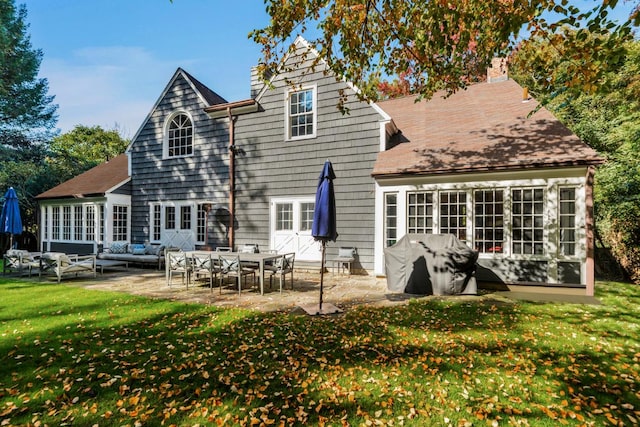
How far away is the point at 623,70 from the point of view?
12242mm

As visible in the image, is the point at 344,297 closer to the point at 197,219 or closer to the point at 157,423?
the point at 157,423

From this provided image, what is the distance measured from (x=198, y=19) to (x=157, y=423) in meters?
8.68

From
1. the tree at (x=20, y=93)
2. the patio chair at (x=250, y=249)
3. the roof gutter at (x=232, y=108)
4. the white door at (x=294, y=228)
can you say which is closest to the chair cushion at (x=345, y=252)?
the white door at (x=294, y=228)

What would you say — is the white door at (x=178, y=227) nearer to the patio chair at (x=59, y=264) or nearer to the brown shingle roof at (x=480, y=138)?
the patio chair at (x=59, y=264)

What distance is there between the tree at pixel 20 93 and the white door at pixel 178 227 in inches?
710

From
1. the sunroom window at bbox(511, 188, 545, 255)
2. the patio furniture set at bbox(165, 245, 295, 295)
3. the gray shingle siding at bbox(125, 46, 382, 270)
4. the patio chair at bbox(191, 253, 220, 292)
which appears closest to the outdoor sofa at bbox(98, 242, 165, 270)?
the gray shingle siding at bbox(125, 46, 382, 270)

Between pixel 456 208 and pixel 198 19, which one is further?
pixel 456 208

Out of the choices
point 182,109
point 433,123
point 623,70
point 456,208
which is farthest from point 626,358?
point 182,109

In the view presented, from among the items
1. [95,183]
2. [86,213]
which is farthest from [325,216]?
[95,183]

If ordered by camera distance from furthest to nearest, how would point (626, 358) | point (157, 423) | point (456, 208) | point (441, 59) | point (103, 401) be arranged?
point (456, 208) → point (441, 59) → point (626, 358) → point (103, 401) → point (157, 423)

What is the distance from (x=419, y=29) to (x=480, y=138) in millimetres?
4995

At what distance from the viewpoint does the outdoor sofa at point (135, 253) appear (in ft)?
39.6

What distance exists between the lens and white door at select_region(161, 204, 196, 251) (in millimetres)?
13828

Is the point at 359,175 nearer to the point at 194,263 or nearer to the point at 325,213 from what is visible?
the point at 325,213
